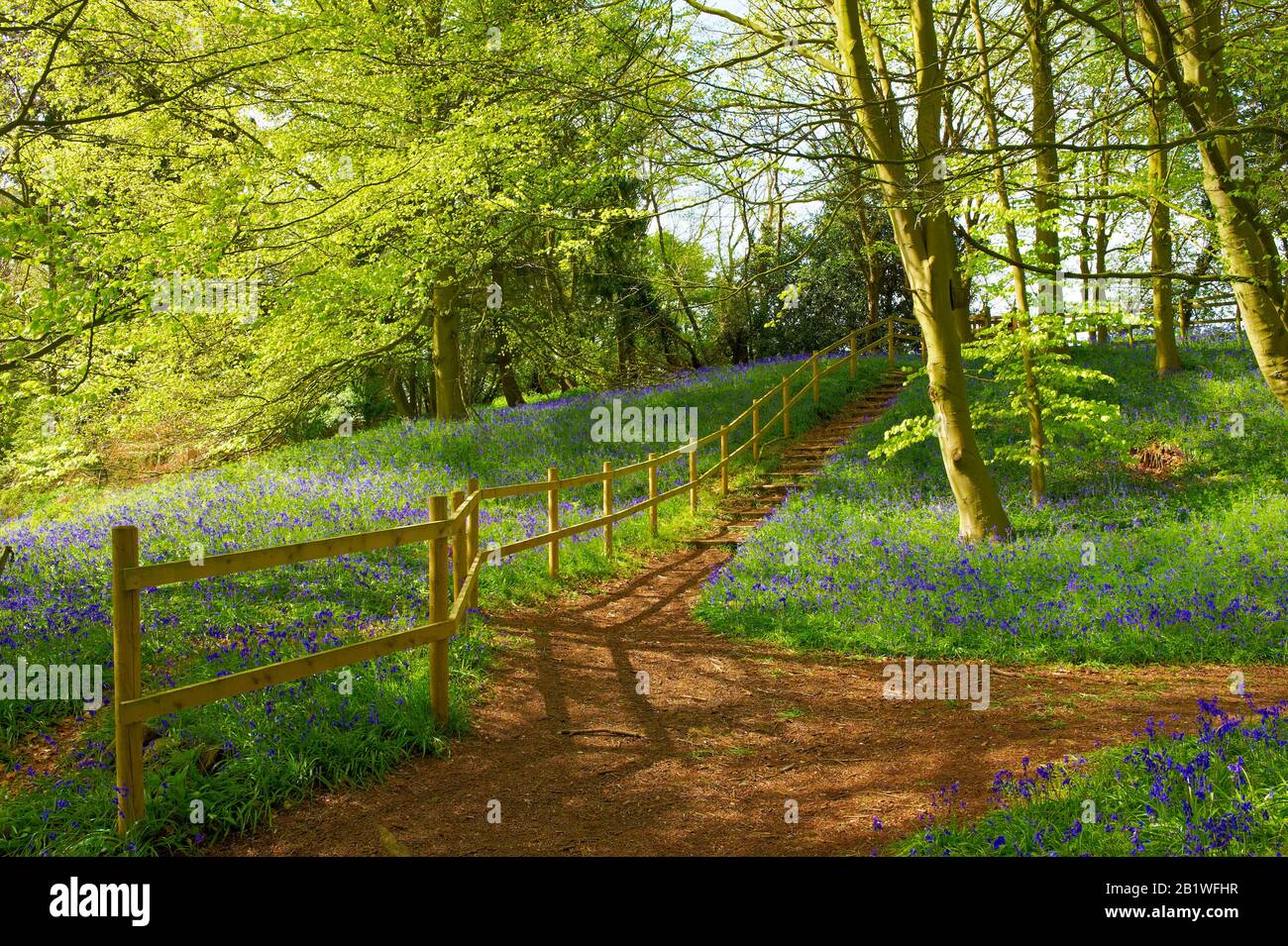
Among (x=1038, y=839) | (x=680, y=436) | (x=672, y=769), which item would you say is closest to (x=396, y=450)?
(x=680, y=436)

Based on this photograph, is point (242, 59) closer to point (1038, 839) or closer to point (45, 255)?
point (45, 255)

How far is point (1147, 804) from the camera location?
392 cm

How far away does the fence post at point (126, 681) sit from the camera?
4574 mm

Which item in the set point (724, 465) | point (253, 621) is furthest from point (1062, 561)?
point (253, 621)

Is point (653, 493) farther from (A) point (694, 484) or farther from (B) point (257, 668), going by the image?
(B) point (257, 668)

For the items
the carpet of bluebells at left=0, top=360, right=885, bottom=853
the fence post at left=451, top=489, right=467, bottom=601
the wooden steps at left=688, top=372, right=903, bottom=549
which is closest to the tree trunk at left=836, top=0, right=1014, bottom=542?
the wooden steps at left=688, top=372, right=903, bottom=549

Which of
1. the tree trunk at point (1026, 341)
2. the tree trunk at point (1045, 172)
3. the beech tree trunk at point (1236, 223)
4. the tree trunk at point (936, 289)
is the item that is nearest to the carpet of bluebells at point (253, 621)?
the tree trunk at point (936, 289)

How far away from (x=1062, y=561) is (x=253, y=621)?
874 cm

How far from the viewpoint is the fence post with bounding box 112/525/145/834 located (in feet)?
15.0

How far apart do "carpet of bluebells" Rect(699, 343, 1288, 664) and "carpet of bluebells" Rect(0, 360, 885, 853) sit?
2.94 metres

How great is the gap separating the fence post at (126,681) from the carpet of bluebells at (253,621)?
14cm

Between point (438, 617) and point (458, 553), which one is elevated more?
point (458, 553)

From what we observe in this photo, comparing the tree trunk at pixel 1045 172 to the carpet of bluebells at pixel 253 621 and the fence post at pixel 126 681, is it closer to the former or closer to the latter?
the carpet of bluebells at pixel 253 621

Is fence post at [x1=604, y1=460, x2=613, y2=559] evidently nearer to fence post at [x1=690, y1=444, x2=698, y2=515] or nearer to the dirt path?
fence post at [x1=690, y1=444, x2=698, y2=515]
